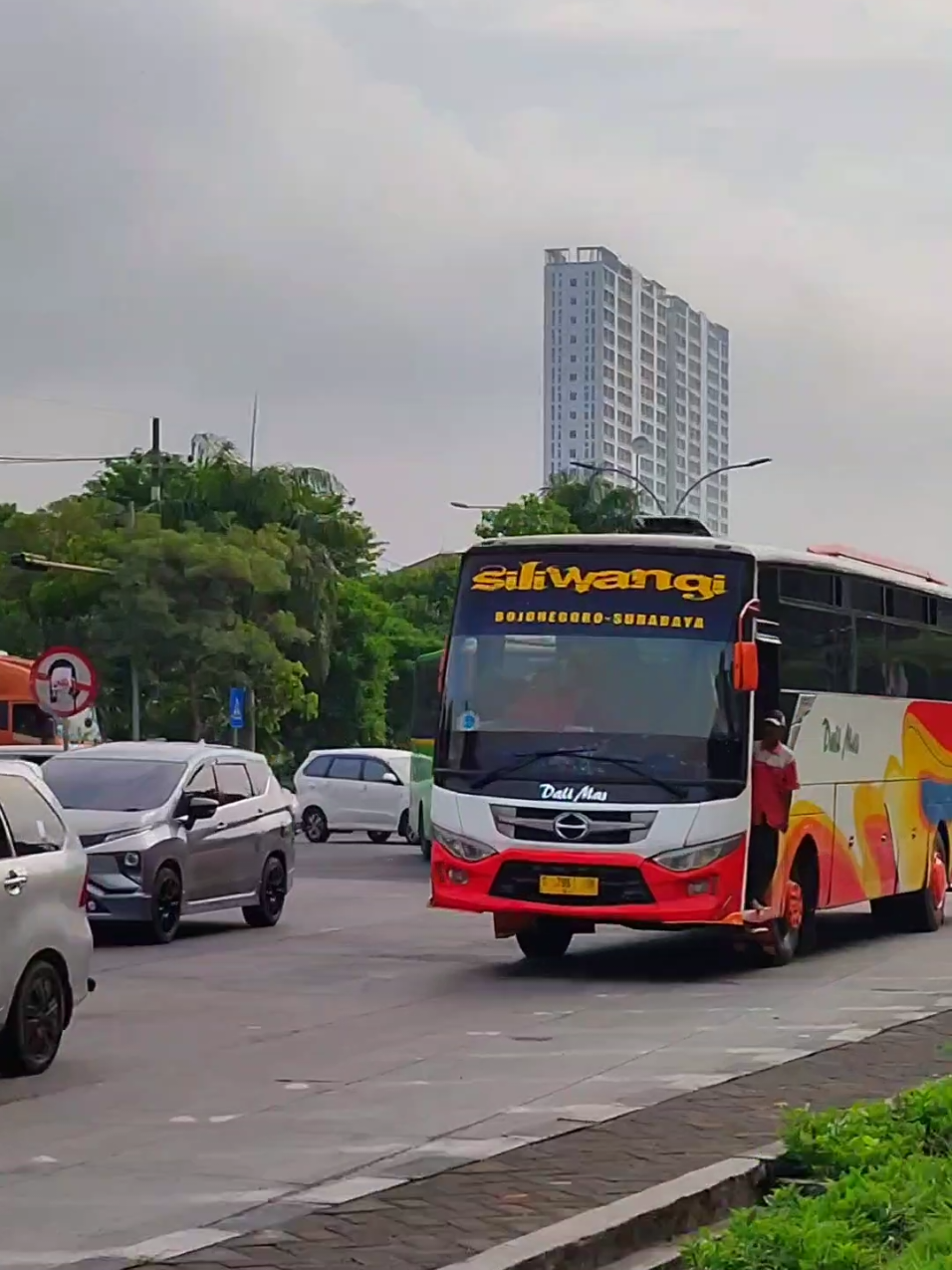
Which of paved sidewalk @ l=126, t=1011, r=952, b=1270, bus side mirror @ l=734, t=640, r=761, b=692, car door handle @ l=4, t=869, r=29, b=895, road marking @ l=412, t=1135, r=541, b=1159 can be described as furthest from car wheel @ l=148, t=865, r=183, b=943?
road marking @ l=412, t=1135, r=541, b=1159

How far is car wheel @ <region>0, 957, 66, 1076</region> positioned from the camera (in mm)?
11805

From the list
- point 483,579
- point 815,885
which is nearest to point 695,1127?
point 483,579

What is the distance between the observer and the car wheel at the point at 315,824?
45.2m

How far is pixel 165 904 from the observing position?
67.2 ft

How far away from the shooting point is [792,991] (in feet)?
55.8

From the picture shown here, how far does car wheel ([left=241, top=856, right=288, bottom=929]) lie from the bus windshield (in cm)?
548

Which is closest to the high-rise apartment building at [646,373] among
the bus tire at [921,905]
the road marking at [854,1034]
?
the bus tire at [921,905]

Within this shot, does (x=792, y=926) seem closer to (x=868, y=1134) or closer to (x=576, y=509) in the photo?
(x=868, y=1134)

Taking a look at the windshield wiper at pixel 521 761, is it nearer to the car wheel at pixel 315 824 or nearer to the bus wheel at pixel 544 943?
the bus wheel at pixel 544 943

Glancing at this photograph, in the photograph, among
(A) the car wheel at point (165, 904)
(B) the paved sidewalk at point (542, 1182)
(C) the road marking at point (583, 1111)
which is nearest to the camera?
(B) the paved sidewalk at point (542, 1182)

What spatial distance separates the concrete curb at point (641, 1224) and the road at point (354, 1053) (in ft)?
3.88

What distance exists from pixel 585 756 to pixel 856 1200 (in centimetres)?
978

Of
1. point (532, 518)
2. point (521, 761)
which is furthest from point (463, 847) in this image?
point (532, 518)

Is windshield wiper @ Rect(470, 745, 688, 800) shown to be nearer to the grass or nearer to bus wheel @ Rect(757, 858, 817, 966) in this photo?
bus wheel @ Rect(757, 858, 817, 966)
